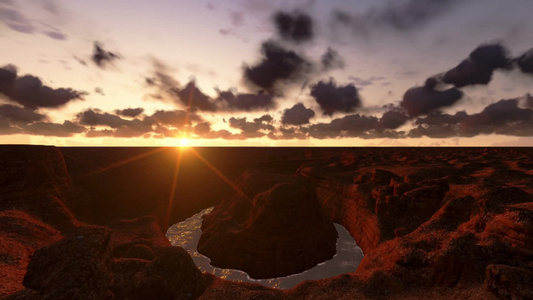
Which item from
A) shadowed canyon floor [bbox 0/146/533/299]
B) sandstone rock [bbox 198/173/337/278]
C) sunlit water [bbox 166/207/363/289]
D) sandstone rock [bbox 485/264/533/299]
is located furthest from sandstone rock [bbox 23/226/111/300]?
sandstone rock [bbox 485/264/533/299]

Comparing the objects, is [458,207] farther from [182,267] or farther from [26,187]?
[26,187]

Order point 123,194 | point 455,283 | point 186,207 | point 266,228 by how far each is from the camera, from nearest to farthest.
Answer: point 455,283
point 266,228
point 123,194
point 186,207

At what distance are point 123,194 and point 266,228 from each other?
26.6m

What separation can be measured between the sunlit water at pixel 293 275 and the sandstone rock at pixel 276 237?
2.61 ft

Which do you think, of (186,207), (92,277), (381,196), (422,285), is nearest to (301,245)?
(381,196)

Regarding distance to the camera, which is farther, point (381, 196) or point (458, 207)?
point (381, 196)

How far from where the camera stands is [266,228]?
29.2 meters

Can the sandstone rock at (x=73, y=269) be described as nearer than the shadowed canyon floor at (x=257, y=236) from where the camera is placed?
Yes

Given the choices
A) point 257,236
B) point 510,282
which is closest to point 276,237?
point 257,236

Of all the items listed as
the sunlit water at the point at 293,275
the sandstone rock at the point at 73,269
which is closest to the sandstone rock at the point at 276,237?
the sunlit water at the point at 293,275

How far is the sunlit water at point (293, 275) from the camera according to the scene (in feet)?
86.4

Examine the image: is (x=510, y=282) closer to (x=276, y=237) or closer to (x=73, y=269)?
(x=276, y=237)

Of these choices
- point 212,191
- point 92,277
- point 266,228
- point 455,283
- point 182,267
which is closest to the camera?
point 92,277

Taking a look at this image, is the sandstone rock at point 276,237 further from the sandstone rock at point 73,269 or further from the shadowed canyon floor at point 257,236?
the sandstone rock at point 73,269
